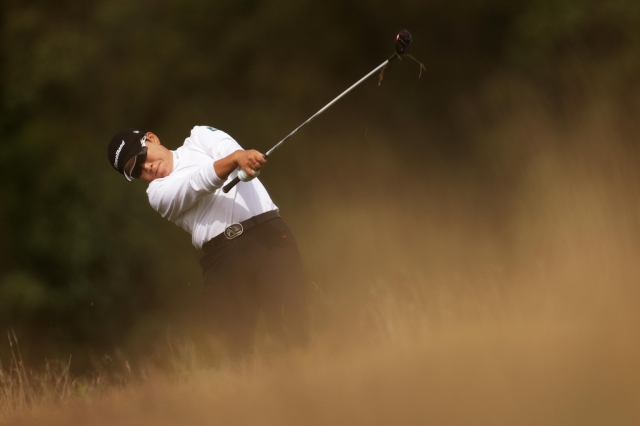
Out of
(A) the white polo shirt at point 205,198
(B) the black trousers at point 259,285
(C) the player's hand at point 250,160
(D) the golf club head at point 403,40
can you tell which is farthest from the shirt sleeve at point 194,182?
(D) the golf club head at point 403,40

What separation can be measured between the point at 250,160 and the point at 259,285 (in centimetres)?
69

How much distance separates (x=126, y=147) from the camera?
3.84 meters

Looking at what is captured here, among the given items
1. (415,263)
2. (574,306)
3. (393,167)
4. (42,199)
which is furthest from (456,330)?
(42,199)

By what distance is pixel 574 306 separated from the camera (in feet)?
10.7

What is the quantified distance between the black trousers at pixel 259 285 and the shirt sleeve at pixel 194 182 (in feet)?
0.91

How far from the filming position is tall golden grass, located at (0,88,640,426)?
2.64 m

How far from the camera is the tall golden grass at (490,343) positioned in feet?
8.65

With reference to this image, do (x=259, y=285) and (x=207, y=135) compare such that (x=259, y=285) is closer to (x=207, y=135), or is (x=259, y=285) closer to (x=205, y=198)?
(x=205, y=198)

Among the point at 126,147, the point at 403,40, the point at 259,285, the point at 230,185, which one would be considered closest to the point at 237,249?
the point at 259,285

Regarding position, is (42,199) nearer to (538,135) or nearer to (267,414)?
(538,135)

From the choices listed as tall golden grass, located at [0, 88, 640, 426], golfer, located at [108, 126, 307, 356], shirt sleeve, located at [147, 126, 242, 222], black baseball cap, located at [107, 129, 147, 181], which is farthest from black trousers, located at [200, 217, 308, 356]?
black baseball cap, located at [107, 129, 147, 181]

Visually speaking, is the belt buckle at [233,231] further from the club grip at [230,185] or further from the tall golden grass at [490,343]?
the tall golden grass at [490,343]

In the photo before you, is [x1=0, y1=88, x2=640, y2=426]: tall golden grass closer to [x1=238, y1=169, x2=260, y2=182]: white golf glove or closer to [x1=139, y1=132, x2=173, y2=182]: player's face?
[x1=238, y1=169, x2=260, y2=182]: white golf glove

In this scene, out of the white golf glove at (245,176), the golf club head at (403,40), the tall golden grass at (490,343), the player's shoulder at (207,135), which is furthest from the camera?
the player's shoulder at (207,135)
